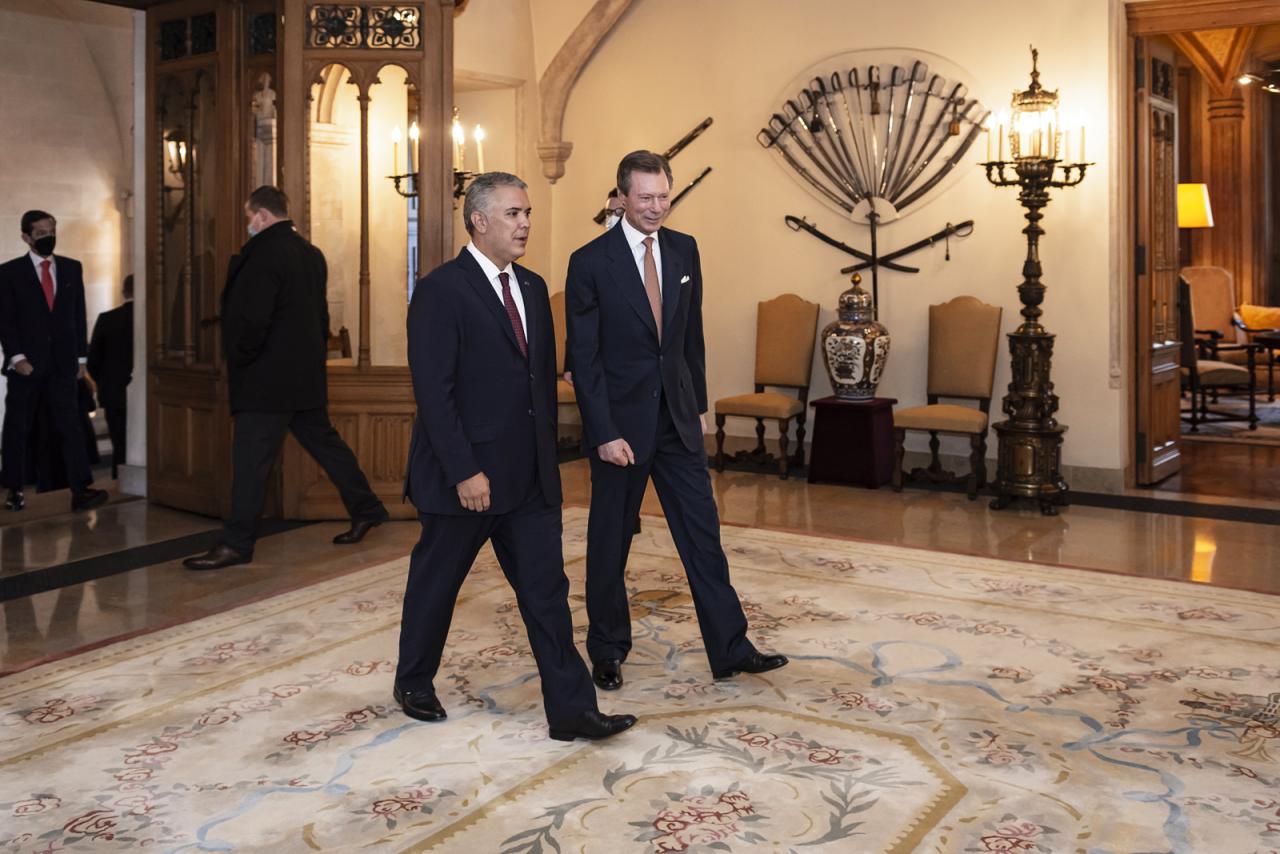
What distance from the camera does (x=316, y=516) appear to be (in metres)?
6.58

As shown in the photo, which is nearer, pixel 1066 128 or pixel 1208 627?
pixel 1208 627

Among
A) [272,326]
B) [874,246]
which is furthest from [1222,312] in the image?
[272,326]

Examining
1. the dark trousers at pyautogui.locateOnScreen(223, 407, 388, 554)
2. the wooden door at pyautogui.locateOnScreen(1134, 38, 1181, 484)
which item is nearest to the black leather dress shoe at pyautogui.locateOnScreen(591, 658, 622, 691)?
the dark trousers at pyautogui.locateOnScreen(223, 407, 388, 554)

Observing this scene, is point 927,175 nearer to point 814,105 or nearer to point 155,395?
point 814,105

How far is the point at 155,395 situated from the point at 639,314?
4.23 meters

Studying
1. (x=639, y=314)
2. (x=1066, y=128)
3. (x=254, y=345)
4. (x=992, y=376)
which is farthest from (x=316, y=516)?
(x=1066, y=128)

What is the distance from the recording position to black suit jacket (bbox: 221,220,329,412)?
557cm

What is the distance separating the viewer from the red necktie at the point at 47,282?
686cm

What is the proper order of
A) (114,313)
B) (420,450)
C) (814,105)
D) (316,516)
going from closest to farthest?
(420,450)
(316,516)
(114,313)
(814,105)

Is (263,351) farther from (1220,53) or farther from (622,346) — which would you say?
(1220,53)

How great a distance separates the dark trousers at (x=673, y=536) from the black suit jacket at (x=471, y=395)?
46 cm

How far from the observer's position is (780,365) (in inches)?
325

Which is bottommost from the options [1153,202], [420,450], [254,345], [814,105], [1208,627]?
[1208,627]

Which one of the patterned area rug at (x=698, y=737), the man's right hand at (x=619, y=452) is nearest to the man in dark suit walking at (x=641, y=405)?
the man's right hand at (x=619, y=452)
